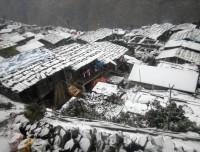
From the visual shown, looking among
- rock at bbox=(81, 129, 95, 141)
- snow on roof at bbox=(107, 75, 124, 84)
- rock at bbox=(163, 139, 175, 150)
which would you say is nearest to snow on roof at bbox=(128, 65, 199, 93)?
snow on roof at bbox=(107, 75, 124, 84)

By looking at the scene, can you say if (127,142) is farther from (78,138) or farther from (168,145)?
(78,138)

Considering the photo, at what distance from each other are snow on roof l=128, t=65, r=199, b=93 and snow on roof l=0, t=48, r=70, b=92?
739 centimetres

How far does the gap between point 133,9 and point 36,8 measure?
132ft

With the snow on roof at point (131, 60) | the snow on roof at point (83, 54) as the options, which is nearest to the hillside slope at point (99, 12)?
the snow on roof at point (131, 60)

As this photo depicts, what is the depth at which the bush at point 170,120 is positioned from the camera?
9.52 meters

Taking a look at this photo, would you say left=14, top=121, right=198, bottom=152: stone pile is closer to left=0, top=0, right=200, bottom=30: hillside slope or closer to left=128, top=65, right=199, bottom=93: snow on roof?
left=128, top=65, right=199, bottom=93: snow on roof

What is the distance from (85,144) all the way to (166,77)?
564 inches

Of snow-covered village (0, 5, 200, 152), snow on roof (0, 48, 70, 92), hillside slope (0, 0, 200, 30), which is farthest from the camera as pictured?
hillside slope (0, 0, 200, 30)

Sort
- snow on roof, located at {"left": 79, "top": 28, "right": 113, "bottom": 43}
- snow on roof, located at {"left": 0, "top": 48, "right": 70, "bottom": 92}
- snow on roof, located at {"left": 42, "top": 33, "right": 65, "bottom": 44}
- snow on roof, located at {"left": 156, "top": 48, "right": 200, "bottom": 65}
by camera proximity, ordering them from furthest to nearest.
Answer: snow on roof, located at {"left": 79, "top": 28, "right": 113, "bottom": 43} < snow on roof, located at {"left": 42, "top": 33, "right": 65, "bottom": 44} < snow on roof, located at {"left": 156, "top": 48, "right": 200, "bottom": 65} < snow on roof, located at {"left": 0, "top": 48, "right": 70, "bottom": 92}

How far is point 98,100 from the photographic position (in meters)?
14.9

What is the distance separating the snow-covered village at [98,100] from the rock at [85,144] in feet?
0.11

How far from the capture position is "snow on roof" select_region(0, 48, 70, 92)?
578 inches

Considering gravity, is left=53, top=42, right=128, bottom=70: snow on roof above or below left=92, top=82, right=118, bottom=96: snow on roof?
above

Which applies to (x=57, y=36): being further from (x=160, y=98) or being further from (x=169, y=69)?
(x=160, y=98)
